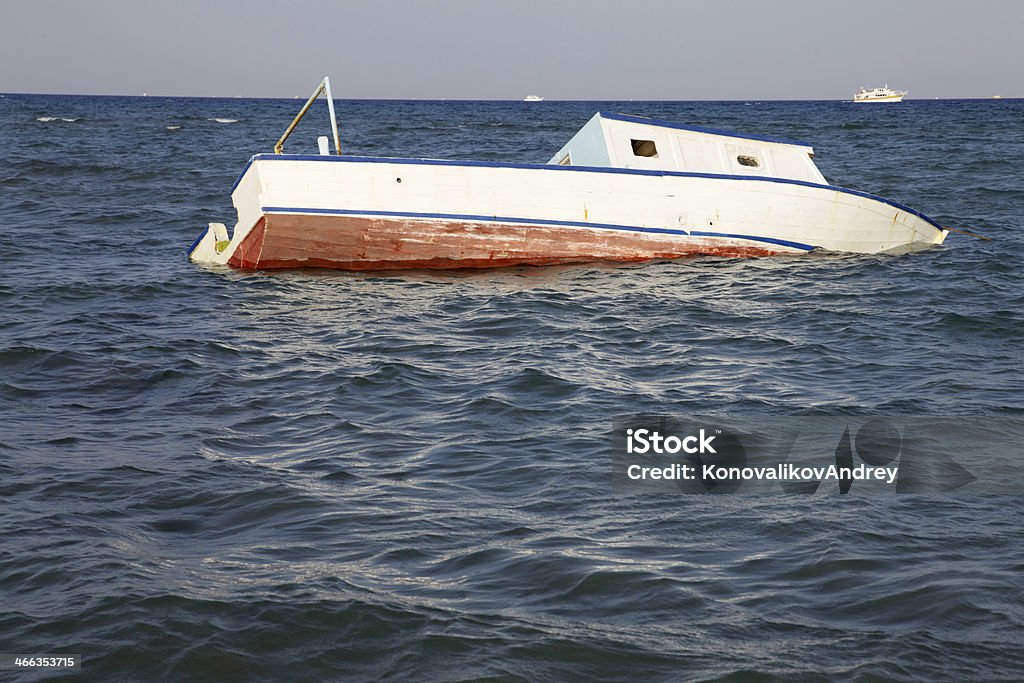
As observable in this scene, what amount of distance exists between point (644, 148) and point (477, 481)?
993 centimetres

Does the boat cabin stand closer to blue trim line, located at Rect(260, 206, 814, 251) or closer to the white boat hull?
the white boat hull

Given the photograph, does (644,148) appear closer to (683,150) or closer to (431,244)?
(683,150)

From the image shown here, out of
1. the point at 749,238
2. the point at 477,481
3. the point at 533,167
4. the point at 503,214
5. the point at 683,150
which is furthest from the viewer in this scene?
the point at 683,150

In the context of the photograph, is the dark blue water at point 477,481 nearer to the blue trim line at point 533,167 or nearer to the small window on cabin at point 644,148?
the blue trim line at point 533,167

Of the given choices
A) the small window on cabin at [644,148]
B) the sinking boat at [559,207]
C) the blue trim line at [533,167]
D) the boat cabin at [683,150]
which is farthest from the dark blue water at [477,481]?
the small window on cabin at [644,148]

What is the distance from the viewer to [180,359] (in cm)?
1032

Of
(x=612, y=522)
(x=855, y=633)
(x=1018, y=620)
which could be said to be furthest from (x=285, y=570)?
(x=1018, y=620)

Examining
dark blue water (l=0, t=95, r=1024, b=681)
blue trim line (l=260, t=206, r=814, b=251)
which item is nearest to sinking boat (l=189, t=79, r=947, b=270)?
blue trim line (l=260, t=206, r=814, b=251)

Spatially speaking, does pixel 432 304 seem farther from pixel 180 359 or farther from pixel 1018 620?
pixel 1018 620

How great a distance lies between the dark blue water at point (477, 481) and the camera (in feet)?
15.6

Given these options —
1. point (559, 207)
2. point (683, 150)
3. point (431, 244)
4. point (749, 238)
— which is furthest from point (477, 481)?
point (683, 150)

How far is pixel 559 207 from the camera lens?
14.8 metres

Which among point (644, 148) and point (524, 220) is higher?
point (644, 148)

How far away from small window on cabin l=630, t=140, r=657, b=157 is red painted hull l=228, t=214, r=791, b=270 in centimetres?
144
